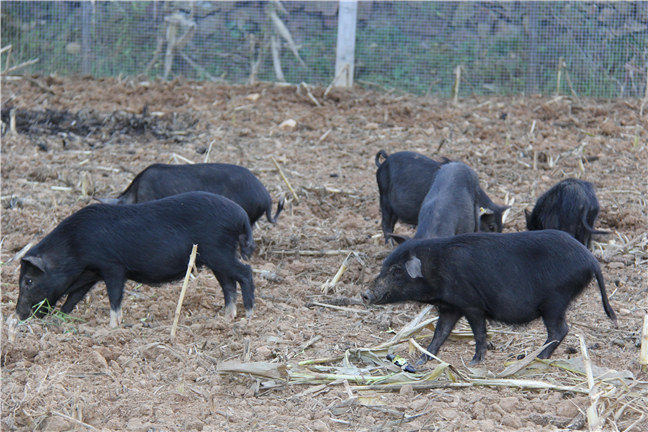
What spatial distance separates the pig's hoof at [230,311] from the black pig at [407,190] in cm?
204

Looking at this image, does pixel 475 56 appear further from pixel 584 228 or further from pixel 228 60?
pixel 584 228

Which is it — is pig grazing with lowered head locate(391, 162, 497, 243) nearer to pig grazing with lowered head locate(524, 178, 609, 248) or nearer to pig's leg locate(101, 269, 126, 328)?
pig grazing with lowered head locate(524, 178, 609, 248)

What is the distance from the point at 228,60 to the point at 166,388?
32.2 ft

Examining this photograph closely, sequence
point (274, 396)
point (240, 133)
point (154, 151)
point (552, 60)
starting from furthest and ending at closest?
point (552, 60) < point (240, 133) < point (154, 151) < point (274, 396)

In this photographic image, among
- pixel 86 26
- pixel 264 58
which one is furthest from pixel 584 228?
pixel 86 26

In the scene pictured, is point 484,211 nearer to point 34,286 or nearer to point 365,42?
point 34,286

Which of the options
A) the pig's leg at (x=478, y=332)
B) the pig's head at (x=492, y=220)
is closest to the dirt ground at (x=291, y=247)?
the pig's leg at (x=478, y=332)

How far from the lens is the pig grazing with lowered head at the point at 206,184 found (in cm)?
713

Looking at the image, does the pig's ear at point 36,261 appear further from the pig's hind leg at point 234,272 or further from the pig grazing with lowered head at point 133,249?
the pig's hind leg at point 234,272

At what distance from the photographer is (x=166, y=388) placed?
4.47m

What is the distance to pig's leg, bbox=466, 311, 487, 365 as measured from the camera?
→ 517cm

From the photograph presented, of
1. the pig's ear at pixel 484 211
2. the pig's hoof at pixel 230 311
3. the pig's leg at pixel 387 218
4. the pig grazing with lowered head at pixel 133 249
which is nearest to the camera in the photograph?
the pig grazing with lowered head at pixel 133 249

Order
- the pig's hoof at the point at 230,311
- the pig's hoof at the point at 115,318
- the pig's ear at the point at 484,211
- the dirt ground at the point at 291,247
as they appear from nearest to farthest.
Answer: the dirt ground at the point at 291,247, the pig's hoof at the point at 115,318, the pig's hoof at the point at 230,311, the pig's ear at the point at 484,211

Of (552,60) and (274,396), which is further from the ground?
(552,60)
